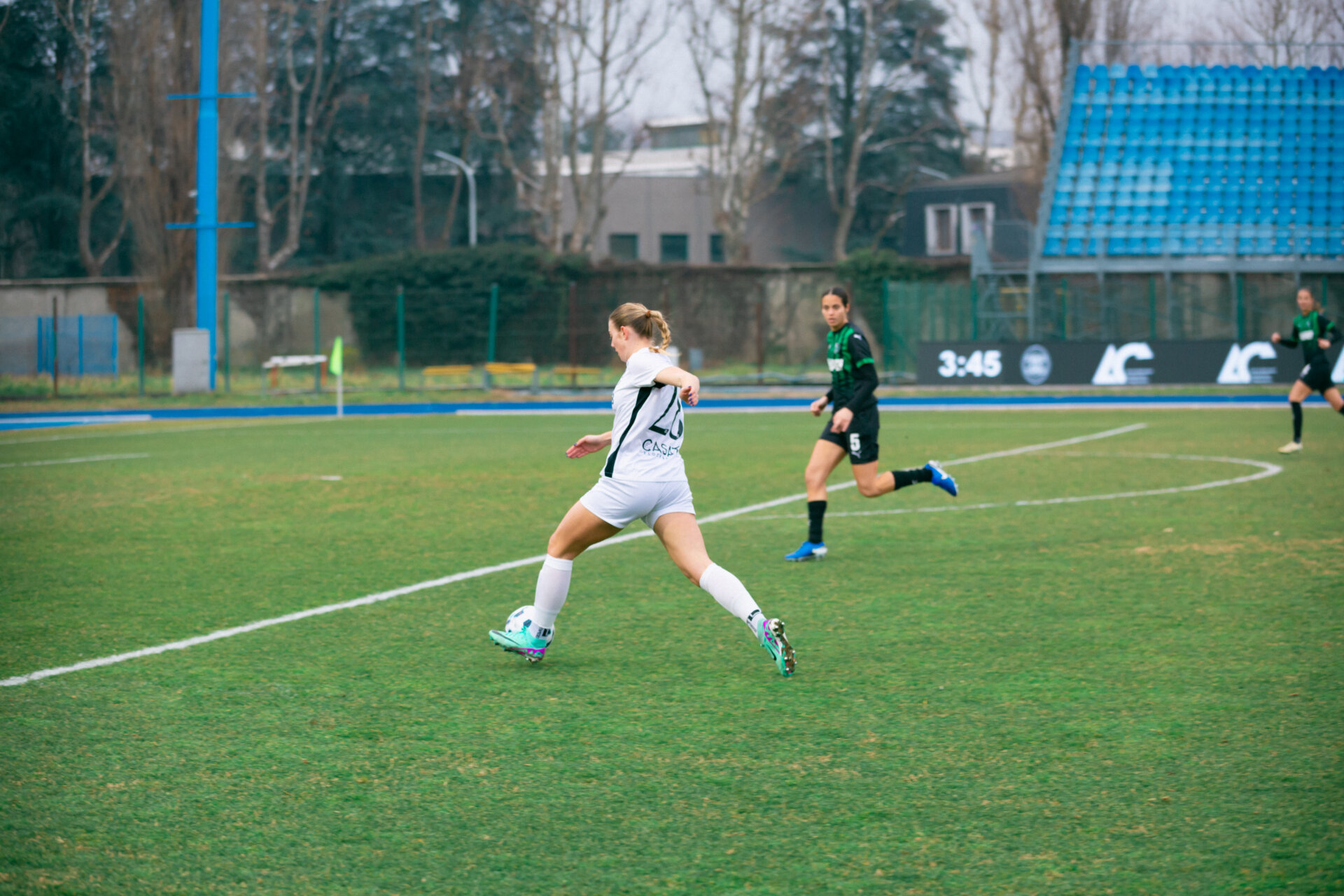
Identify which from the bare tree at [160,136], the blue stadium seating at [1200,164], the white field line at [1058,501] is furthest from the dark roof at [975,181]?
the white field line at [1058,501]

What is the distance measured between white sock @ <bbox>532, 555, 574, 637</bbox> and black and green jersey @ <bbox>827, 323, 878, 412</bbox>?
3.91 m

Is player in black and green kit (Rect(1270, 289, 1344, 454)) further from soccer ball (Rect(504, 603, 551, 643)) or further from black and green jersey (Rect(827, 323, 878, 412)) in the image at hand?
soccer ball (Rect(504, 603, 551, 643))

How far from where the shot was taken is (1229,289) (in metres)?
36.5

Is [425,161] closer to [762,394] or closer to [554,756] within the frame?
[762,394]

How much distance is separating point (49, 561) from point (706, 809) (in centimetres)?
685

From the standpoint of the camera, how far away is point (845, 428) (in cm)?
952

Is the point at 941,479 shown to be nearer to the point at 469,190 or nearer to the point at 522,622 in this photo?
the point at 522,622

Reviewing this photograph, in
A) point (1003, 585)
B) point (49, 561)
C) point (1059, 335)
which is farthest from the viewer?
point (1059, 335)

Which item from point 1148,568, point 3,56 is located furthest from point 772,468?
point 3,56

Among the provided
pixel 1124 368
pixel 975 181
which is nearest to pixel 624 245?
pixel 975 181

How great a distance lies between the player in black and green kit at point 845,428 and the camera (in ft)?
31.8

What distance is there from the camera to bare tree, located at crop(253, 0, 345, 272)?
→ 5053cm

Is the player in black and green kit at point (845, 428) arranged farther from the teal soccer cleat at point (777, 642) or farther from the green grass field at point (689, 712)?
the teal soccer cleat at point (777, 642)

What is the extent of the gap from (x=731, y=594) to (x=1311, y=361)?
538 inches
